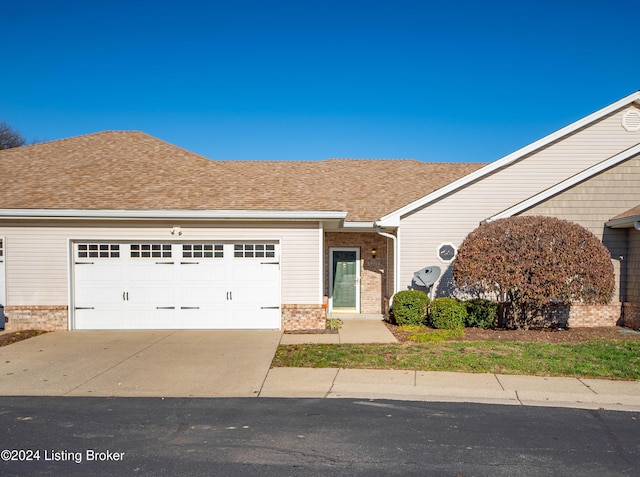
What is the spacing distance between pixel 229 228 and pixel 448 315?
5.77 meters

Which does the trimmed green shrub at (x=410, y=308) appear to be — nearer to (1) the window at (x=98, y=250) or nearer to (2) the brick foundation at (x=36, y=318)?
(1) the window at (x=98, y=250)

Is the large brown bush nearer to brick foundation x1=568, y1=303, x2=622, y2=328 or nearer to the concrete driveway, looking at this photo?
brick foundation x1=568, y1=303, x2=622, y2=328

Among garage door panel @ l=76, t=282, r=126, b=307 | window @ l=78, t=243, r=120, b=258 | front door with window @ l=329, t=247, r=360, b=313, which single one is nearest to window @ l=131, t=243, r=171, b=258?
window @ l=78, t=243, r=120, b=258

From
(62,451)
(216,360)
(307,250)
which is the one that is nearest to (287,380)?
(216,360)

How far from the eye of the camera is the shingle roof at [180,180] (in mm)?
13047

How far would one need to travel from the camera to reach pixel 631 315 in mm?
13188

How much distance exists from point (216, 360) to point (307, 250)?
420cm

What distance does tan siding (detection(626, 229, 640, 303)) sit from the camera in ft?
42.4

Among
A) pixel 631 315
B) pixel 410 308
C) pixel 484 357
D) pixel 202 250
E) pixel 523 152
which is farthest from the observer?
pixel 523 152

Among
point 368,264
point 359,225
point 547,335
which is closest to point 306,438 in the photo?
point 547,335

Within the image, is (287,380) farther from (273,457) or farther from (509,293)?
(509,293)

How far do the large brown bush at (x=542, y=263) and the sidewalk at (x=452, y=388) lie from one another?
371cm

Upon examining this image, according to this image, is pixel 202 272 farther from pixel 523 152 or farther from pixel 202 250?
pixel 523 152

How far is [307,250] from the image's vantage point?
13.0 meters
